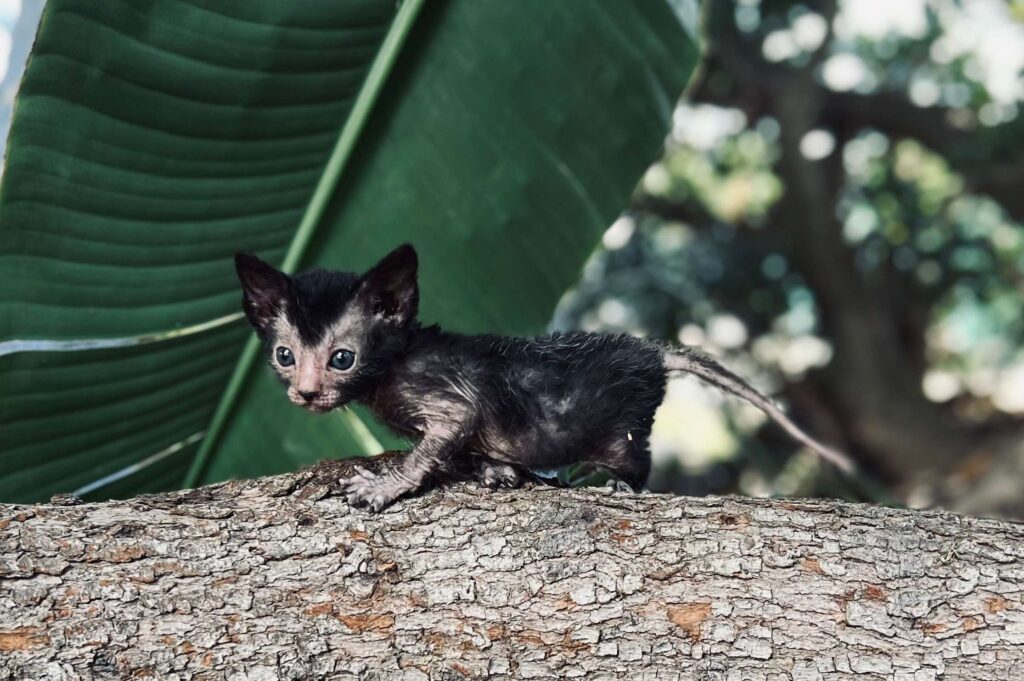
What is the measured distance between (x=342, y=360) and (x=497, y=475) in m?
0.56

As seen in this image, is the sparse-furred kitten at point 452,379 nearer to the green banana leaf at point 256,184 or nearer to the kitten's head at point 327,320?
the kitten's head at point 327,320

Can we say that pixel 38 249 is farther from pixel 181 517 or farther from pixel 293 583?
pixel 293 583

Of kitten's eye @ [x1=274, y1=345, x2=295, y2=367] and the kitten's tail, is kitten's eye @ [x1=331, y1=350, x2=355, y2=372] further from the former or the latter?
the kitten's tail

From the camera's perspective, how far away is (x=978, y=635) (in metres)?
2.29

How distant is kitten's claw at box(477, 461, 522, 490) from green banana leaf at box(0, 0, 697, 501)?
0.85 meters

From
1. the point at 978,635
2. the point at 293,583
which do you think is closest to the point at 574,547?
the point at 293,583

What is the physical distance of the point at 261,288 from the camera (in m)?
2.56

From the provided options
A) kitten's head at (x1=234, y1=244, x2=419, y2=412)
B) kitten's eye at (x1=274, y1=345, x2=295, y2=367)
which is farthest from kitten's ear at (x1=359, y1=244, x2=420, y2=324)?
kitten's eye at (x1=274, y1=345, x2=295, y2=367)

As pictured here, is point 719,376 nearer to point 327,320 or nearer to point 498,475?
point 498,475

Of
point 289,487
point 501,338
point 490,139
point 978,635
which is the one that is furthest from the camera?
point 490,139

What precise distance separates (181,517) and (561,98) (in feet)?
6.25

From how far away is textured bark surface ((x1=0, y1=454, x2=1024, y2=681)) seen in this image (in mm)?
2197

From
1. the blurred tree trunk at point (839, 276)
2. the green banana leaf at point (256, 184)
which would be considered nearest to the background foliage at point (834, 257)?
the blurred tree trunk at point (839, 276)

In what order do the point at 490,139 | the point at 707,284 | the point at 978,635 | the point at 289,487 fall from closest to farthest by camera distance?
the point at 978,635 < the point at 289,487 < the point at 490,139 < the point at 707,284
